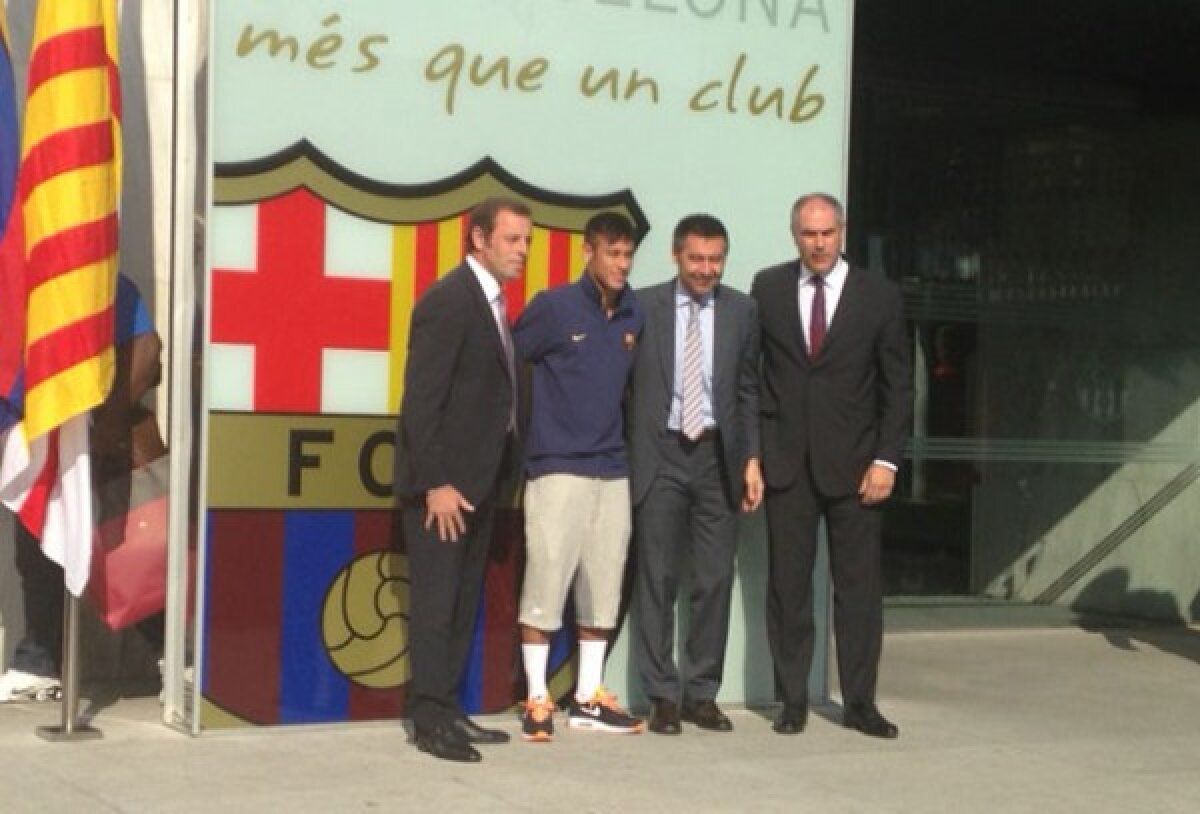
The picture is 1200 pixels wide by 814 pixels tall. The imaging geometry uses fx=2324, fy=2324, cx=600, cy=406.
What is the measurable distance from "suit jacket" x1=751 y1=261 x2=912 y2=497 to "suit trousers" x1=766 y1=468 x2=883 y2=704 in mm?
90

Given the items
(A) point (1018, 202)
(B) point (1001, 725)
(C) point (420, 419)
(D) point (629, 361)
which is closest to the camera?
(C) point (420, 419)

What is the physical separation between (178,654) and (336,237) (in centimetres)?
154

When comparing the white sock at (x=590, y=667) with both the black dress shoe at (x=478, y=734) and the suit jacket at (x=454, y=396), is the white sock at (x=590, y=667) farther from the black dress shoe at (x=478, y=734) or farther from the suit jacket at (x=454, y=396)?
the suit jacket at (x=454, y=396)

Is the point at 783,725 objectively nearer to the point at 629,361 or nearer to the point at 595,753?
the point at 595,753

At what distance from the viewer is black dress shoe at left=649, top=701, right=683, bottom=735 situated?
27.4ft

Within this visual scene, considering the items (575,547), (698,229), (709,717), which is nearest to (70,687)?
(575,547)

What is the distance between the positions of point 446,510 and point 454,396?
0.39 meters

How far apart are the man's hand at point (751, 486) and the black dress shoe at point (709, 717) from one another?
2.43ft

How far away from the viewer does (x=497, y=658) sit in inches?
333

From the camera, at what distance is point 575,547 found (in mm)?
8195

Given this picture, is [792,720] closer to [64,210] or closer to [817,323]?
[817,323]

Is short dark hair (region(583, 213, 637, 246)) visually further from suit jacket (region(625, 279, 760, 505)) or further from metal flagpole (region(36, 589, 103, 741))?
metal flagpole (region(36, 589, 103, 741))

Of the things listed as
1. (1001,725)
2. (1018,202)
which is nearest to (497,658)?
(1001,725)

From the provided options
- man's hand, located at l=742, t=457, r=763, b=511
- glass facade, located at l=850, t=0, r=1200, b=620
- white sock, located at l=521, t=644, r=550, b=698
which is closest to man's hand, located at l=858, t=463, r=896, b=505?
man's hand, located at l=742, t=457, r=763, b=511
